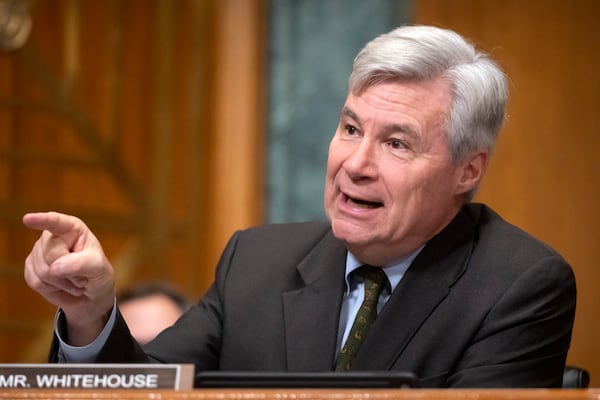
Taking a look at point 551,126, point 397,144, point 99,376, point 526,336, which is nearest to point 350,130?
point 397,144

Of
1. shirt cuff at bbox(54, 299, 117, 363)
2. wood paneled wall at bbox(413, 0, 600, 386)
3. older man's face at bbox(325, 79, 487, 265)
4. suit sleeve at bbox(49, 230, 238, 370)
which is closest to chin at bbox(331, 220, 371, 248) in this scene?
older man's face at bbox(325, 79, 487, 265)

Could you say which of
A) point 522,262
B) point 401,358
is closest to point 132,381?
point 401,358

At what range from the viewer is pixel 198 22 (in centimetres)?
519

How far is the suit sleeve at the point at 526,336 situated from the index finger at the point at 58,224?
2.61 feet

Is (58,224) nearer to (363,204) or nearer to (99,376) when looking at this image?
(99,376)

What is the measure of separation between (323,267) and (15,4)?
2.67 m

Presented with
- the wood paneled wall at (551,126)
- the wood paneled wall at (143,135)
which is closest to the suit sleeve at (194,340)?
the wood paneled wall at (551,126)

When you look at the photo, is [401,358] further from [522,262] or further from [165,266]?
[165,266]

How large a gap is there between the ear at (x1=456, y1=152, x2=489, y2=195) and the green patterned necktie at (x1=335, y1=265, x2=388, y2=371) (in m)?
0.26

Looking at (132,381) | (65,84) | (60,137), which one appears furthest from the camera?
(60,137)

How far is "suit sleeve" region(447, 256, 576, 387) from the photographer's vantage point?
211 cm

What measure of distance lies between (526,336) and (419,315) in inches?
8.7

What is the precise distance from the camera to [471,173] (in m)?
2.37

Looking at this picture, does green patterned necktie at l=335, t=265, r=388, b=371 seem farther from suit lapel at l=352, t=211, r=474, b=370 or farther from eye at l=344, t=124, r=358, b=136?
eye at l=344, t=124, r=358, b=136
